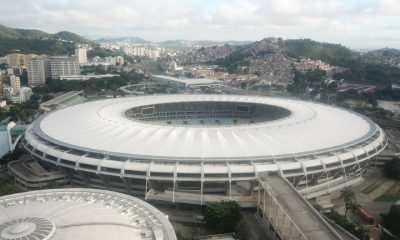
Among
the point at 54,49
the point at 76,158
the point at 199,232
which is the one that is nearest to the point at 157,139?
the point at 76,158

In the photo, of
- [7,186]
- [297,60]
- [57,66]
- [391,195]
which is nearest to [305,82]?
[297,60]

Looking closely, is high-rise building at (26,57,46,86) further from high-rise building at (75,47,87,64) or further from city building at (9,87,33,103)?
high-rise building at (75,47,87,64)

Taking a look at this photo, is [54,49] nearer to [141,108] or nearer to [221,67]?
[221,67]

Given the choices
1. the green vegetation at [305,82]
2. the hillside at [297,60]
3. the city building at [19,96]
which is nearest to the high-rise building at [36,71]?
the city building at [19,96]

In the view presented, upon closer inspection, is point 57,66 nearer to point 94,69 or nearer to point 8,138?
point 94,69

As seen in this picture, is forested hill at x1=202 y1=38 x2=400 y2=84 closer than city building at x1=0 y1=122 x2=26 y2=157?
No

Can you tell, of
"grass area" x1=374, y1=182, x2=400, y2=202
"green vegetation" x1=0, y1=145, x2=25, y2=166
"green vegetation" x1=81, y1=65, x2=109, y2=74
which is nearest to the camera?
"grass area" x1=374, y1=182, x2=400, y2=202

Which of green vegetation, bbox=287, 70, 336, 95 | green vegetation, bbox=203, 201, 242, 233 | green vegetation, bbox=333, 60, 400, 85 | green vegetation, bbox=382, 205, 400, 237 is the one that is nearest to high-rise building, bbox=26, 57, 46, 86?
green vegetation, bbox=287, 70, 336, 95
